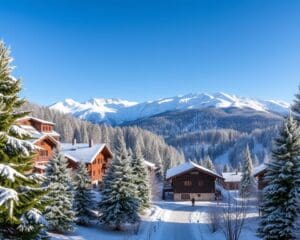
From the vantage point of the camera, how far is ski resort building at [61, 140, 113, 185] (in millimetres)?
53688

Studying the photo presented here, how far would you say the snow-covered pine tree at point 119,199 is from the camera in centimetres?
3159

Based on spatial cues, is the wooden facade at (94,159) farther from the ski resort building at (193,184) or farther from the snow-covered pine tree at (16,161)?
the snow-covered pine tree at (16,161)

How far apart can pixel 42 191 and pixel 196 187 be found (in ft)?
164

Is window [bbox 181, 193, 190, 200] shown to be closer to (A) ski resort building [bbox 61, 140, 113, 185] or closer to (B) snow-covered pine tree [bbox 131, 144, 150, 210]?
(A) ski resort building [bbox 61, 140, 113, 185]

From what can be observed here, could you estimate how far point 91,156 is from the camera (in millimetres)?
55281

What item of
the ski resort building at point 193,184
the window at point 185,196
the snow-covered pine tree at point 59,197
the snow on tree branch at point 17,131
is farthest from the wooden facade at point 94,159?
the snow on tree branch at point 17,131

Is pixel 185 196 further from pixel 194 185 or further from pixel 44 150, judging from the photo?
pixel 44 150

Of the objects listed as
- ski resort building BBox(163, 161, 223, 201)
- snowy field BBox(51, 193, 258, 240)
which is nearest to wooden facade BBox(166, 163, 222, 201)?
ski resort building BBox(163, 161, 223, 201)

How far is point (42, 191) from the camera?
37.1ft

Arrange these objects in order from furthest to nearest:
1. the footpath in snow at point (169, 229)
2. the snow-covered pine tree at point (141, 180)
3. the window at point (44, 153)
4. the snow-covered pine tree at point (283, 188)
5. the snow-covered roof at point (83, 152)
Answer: the snow-covered roof at point (83, 152) < the window at point (44, 153) < the snow-covered pine tree at point (141, 180) < the footpath in snow at point (169, 229) < the snow-covered pine tree at point (283, 188)

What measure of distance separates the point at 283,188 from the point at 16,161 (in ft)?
60.7

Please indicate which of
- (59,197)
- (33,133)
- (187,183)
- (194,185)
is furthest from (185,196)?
(33,133)

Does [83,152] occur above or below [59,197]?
above

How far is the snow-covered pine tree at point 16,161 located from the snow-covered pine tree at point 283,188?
56.4ft
